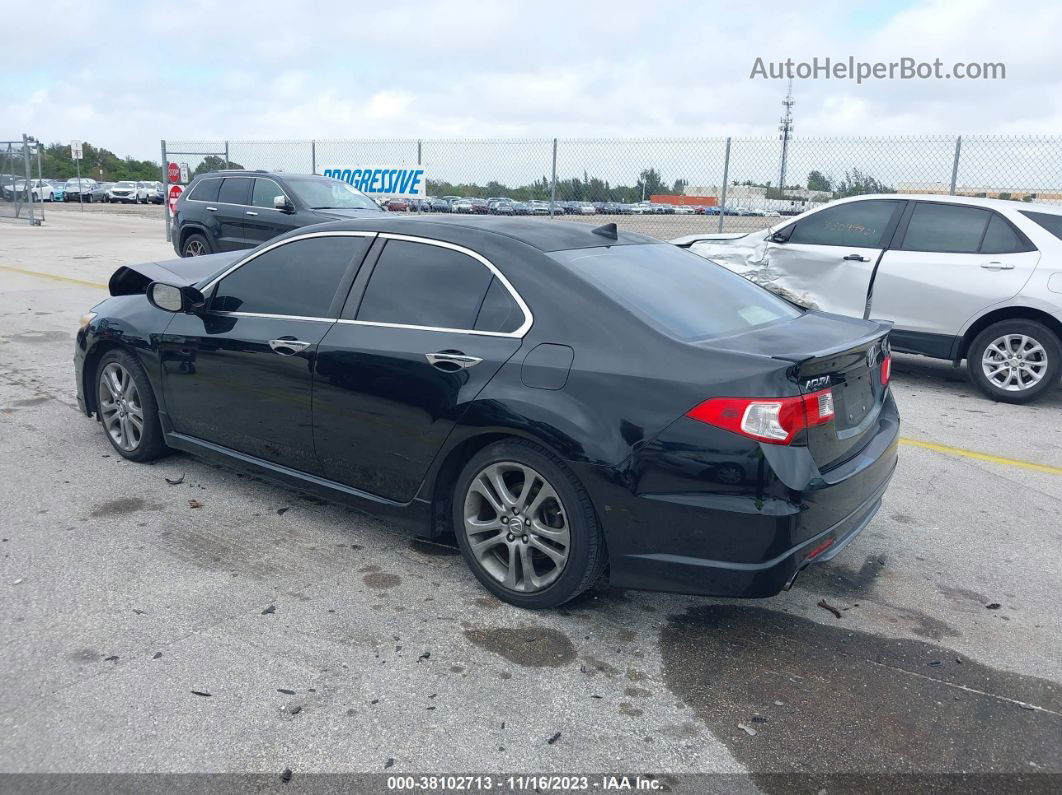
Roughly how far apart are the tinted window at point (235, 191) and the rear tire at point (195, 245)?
0.72 meters

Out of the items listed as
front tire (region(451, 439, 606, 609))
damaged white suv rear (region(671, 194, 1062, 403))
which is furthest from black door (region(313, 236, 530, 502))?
damaged white suv rear (region(671, 194, 1062, 403))

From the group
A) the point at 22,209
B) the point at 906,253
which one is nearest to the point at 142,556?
the point at 906,253

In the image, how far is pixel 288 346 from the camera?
438 centimetres

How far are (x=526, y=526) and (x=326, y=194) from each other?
10.9 metres

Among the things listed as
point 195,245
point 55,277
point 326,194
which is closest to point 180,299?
point 326,194

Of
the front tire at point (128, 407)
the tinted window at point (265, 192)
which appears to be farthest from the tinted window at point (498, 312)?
the tinted window at point (265, 192)

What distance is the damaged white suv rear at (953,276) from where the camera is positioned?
7.64 metres

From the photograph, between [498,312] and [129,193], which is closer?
[498,312]

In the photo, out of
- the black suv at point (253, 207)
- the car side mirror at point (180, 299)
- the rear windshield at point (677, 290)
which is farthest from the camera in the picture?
the black suv at point (253, 207)

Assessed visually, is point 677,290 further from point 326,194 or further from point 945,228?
point 326,194

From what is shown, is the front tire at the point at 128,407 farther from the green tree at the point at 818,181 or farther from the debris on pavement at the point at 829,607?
the green tree at the point at 818,181

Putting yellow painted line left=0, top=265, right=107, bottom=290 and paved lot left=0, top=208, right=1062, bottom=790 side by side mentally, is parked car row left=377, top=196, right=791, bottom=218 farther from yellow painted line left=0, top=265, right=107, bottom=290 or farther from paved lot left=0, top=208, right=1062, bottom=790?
paved lot left=0, top=208, right=1062, bottom=790

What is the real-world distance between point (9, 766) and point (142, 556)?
60.3 inches

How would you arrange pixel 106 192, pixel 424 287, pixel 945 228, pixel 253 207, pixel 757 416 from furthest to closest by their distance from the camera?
pixel 106 192 < pixel 253 207 < pixel 945 228 < pixel 424 287 < pixel 757 416
